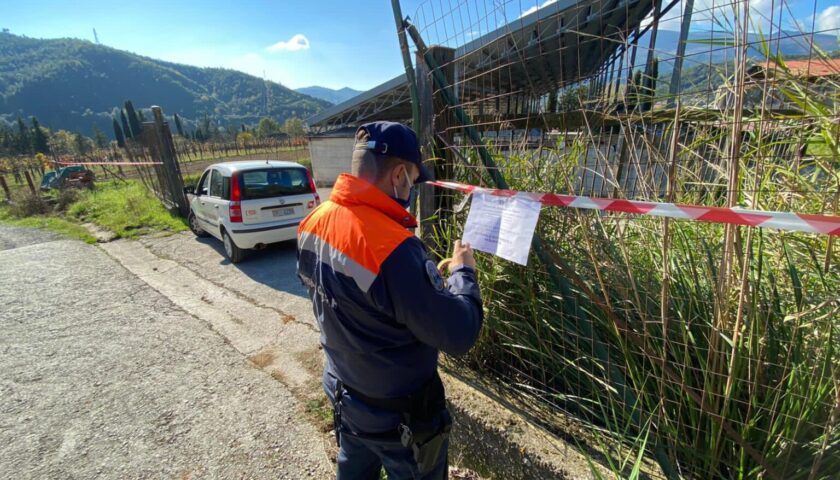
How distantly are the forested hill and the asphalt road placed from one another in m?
151

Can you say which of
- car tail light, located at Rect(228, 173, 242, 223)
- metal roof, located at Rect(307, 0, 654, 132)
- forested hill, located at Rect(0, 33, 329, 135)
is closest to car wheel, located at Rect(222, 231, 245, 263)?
car tail light, located at Rect(228, 173, 242, 223)

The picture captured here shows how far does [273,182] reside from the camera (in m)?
5.85

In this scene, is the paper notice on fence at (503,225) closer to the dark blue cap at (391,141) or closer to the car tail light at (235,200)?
the dark blue cap at (391,141)

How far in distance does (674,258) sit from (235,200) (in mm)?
5628

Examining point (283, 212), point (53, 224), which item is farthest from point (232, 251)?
point (53, 224)

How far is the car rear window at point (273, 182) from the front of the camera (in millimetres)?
5609

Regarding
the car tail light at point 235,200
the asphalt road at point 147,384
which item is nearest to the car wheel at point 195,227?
the asphalt road at point 147,384

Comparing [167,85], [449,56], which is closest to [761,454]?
[449,56]

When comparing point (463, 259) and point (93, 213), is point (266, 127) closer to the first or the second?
point (93, 213)

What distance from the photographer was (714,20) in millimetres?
1180

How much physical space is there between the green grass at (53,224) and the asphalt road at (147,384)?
324 centimetres

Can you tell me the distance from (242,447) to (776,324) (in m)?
2.95

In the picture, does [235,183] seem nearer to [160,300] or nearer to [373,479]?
[160,300]

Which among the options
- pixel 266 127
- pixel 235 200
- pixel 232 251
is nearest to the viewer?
pixel 235 200
